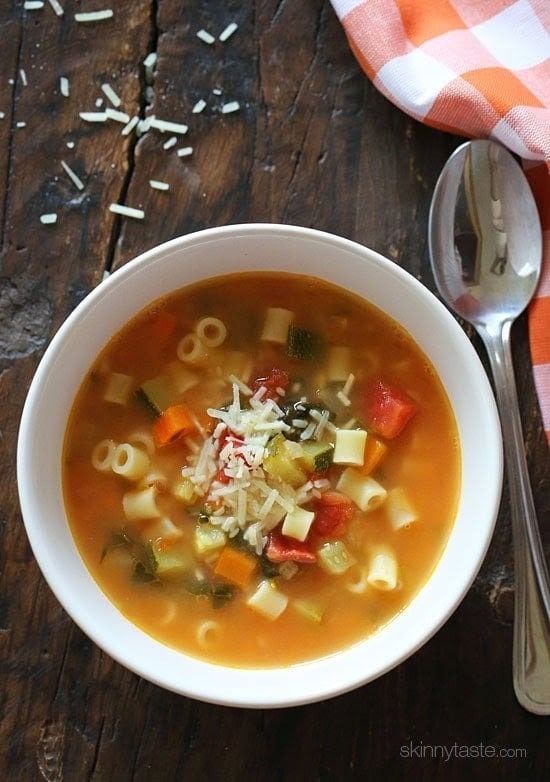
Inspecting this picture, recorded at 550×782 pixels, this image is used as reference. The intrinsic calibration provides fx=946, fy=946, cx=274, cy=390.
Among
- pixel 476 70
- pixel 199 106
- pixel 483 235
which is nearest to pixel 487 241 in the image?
pixel 483 235

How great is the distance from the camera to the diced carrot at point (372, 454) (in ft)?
8.73

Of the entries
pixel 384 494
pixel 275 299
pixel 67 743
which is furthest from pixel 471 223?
pixel 67 743

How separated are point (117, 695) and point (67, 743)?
209 mm

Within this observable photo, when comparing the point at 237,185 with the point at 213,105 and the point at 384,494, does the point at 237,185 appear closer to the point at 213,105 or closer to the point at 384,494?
the point at 213,105

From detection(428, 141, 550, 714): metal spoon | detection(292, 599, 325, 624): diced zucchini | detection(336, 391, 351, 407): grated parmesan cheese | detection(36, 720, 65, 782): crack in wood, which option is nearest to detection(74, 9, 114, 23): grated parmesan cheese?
detection(428, 141, 550, 714): metal spoon

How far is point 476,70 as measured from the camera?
2.90m

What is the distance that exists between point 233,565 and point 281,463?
1.05 feet

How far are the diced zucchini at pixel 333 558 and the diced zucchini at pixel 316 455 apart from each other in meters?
0.22

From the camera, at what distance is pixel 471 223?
2.88 m

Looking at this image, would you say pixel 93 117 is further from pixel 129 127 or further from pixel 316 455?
pixel 316 455

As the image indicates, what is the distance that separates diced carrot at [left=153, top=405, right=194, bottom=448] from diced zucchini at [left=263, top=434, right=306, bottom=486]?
24 cm

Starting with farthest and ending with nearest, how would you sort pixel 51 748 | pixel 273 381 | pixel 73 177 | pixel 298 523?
pixel 73 177
pixel 51 748
pixel 273 381
pixel 298 523

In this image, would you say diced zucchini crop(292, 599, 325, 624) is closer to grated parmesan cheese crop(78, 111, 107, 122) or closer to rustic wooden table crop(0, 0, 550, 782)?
rustic wooden table crop(0, 0, 550, 782)

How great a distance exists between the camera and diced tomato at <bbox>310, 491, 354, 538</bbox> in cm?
266
